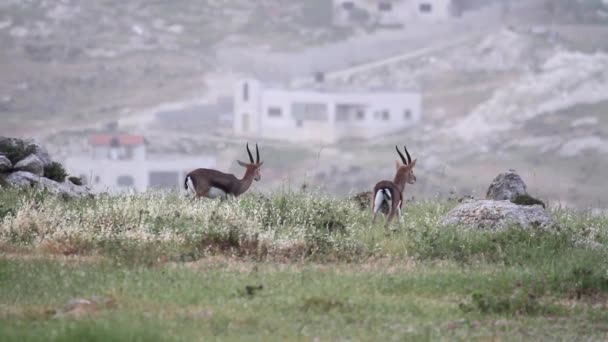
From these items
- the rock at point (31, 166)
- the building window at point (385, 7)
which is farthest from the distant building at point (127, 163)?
the rock at point (31, 166)

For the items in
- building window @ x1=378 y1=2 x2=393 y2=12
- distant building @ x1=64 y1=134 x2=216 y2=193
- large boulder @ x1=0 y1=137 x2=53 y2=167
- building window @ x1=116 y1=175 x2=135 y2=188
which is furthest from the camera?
building window @ x1=378 y1=2 x2=393 y2=12

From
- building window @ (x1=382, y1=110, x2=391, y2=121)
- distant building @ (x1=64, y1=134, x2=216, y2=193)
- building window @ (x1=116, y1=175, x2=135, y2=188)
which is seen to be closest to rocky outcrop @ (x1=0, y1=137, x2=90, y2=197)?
distant building @ (x1=64, y1=134, x2=216, y2=193)

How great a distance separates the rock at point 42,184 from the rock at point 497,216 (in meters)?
5.83

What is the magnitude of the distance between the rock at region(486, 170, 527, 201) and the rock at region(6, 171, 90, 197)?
6352 mm

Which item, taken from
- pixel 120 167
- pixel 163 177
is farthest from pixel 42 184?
pixel 163 177

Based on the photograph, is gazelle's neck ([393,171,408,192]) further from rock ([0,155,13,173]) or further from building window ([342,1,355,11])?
building window ([342,1,355,11])

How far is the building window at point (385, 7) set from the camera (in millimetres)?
140425

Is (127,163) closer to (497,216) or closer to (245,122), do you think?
(245,122)

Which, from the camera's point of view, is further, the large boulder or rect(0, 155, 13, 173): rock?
the large boulder

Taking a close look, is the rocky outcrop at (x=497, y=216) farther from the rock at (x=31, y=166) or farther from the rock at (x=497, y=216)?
the rock at (x=31, y=166)

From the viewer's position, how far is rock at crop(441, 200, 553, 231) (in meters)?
15.4

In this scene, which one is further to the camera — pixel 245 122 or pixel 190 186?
pixel 245 122

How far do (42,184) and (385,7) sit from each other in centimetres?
12499

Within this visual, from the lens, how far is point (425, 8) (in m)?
138
